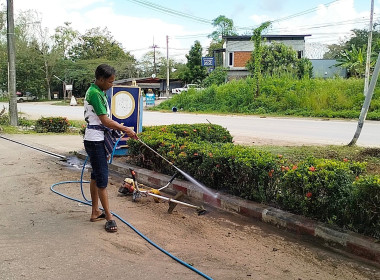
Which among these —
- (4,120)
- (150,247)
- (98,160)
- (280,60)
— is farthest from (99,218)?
(280,60)

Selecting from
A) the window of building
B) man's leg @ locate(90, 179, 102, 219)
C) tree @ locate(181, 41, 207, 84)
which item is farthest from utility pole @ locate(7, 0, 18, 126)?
tree @ locate(181, 41, 207, 84)

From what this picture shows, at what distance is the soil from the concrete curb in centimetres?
8

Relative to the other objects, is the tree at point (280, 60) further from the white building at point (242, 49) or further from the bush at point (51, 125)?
the bush at point (51, 125)

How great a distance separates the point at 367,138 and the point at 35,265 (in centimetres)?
1061

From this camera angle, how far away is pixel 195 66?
4547 cm

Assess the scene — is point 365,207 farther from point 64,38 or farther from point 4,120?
point 64,38

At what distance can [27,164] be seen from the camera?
744 cm

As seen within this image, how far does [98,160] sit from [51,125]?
34.2 ft

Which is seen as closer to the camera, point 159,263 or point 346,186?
point 159,263

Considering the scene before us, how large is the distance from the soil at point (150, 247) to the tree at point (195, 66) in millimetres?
41010

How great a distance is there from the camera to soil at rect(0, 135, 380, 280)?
9.80 feet

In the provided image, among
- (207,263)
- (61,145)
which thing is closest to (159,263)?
(207,263)

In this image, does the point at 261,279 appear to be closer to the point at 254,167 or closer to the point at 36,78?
the point at 254,167

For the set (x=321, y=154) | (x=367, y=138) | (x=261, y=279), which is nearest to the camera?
(x=261, y=279)
